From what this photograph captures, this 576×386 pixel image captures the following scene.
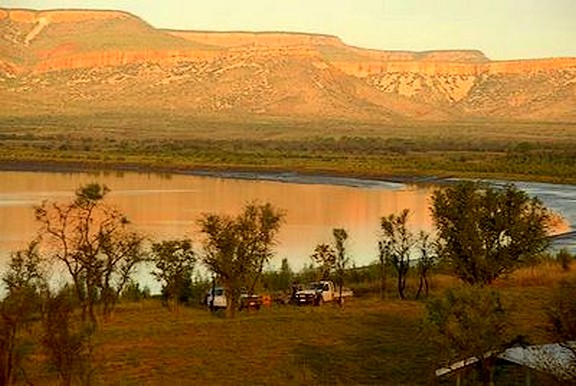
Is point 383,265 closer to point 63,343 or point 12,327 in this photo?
point 12,327

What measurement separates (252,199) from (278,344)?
34.3 metres

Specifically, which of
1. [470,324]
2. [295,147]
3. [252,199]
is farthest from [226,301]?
[295,147]

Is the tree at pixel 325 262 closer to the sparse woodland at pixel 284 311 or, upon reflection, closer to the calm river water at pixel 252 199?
the sparse woodland at pixel 284 311

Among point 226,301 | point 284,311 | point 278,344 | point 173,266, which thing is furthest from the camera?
point 173,266

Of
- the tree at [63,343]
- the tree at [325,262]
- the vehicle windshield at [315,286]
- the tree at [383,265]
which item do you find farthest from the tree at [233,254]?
the tree at [63,343]

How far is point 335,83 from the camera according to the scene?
190m

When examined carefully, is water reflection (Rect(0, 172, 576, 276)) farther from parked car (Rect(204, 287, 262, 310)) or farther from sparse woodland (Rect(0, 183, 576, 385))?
parked car (Rect(204, 287, 262, 310))

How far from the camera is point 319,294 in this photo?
26.3 metres

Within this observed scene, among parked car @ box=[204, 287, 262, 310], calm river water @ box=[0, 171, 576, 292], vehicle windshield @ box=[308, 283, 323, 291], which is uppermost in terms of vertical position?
calm river water @ box=[0, 171, 576, 292]

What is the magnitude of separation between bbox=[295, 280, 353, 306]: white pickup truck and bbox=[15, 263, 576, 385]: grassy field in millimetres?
611

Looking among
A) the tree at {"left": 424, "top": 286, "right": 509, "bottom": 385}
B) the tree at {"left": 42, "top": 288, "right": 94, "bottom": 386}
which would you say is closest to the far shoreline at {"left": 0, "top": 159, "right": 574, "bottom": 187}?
the tree at {"left": 424, "top": 286, "right": 509, "bottom": 385}

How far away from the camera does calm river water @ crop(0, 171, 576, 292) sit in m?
40.6

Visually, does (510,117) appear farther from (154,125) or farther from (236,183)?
(236,183)

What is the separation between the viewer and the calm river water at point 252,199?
40.6 metres
